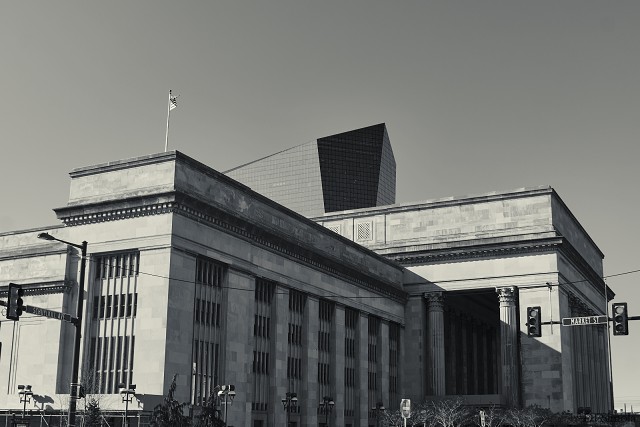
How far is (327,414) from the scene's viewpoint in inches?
2372

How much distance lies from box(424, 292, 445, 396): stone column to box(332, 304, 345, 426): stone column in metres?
13.8

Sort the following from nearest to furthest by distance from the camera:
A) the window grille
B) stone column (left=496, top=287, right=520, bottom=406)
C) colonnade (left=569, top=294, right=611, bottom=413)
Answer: stone column (left=496, top=287, right=520, bottom=406) < colonnade (left=569, top=294, right=611, bottom=413) < the window grille

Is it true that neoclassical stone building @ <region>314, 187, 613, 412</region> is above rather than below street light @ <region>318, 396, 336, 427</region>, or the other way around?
above

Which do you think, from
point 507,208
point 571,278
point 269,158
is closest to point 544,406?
point 571,278

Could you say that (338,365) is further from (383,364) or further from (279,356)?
(279,356)

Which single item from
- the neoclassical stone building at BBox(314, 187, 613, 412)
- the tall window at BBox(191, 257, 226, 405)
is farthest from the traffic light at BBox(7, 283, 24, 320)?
the neoclassical stone building at BBox(314, 187, 613, 412)

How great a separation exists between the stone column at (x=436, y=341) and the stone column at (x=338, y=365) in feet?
45.3

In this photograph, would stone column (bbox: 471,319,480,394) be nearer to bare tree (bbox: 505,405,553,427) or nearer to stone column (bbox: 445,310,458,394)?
stone column (bbox: 445,310,458,394)

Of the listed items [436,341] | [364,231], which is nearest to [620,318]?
[436,341]

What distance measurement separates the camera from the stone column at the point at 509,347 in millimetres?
72750

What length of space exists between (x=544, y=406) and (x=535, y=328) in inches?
1343

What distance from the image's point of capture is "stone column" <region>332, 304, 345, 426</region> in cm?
6488

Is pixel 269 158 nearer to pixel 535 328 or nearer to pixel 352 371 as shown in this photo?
pixel 352 371

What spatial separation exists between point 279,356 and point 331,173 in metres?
114
